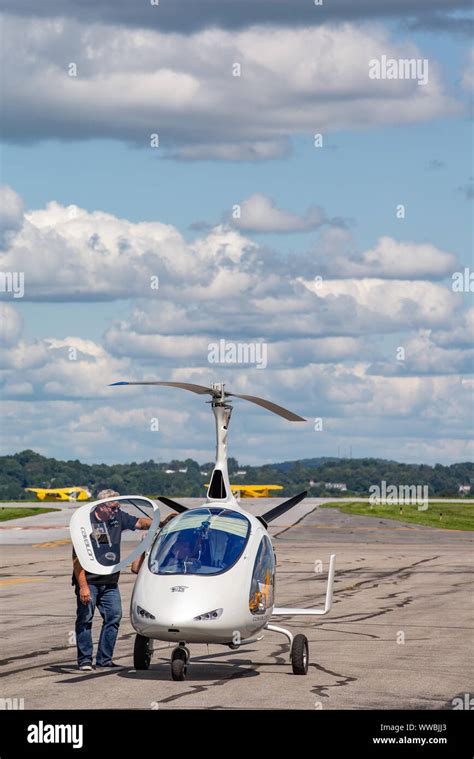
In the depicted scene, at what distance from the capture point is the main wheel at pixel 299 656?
62.1ft

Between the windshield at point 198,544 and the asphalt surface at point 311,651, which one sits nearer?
the asphalt surface at point 311,651

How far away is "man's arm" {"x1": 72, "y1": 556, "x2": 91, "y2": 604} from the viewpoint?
19000 mm

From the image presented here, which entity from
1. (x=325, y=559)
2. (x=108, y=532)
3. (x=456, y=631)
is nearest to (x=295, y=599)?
(x=456, y=631)

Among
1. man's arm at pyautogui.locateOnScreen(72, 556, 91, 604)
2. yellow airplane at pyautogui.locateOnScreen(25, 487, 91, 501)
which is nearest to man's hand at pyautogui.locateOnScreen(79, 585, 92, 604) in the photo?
man's arm at pyautogui.locateOnScreen(72, 556, 91, 604)

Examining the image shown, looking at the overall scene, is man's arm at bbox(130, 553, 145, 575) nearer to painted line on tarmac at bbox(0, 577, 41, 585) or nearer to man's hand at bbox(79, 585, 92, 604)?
man's hand at bbox(79, 585, 92, 604)

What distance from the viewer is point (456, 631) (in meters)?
25.7

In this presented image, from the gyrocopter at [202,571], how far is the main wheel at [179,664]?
0.05 ft

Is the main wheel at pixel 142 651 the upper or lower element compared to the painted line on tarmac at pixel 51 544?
upper

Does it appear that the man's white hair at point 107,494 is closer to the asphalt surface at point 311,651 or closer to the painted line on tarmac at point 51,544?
the asphalt surface at point 311,651

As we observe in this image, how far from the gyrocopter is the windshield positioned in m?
0.01

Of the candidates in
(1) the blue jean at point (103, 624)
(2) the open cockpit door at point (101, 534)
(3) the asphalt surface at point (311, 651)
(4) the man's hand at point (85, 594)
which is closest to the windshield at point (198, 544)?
(2) the open cockpit door at point (101, 534)
